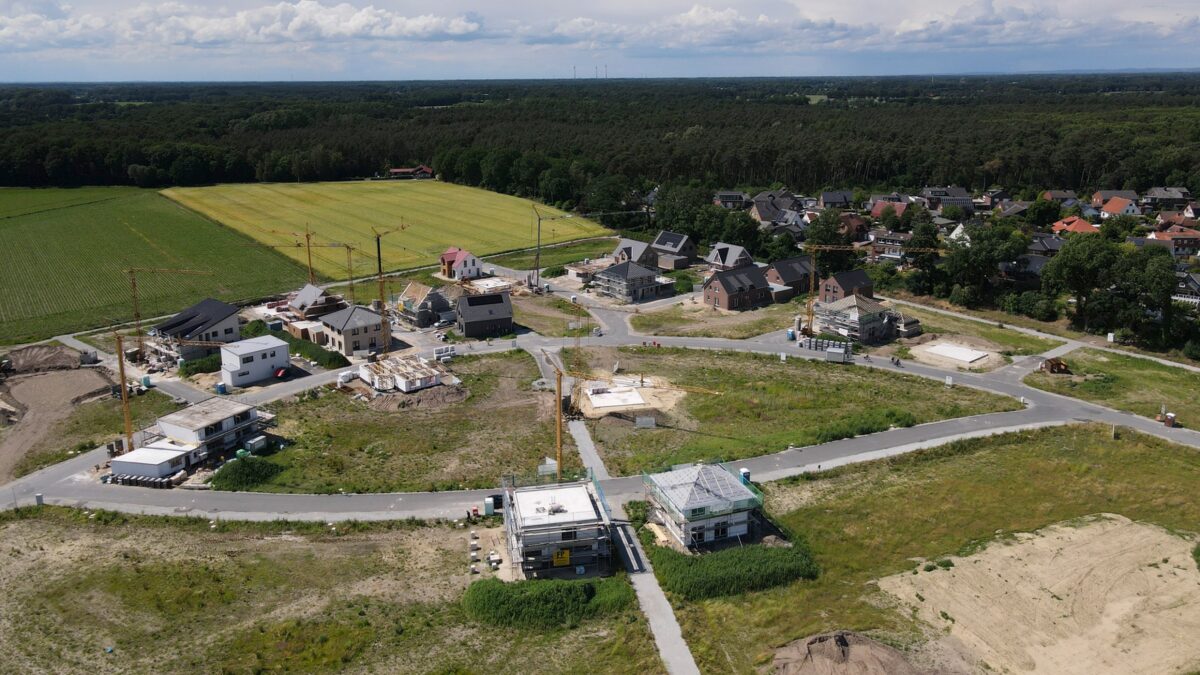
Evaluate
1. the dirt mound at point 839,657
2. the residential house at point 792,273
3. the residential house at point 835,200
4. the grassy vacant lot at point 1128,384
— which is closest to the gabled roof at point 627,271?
the residential house at point 792,273

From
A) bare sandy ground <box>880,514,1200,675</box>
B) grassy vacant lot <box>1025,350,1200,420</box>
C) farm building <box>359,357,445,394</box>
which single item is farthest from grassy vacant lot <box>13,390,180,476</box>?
grassy vacant lot <box>1025,350,1200,420</box>

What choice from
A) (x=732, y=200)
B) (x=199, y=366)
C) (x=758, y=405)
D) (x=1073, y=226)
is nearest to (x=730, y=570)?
(x=758, y=405)

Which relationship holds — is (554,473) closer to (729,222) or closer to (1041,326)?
(1041,326)

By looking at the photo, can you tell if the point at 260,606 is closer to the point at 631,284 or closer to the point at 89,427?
the point at 89,427

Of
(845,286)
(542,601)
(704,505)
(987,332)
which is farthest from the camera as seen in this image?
(845,286)

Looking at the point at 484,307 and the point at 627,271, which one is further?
the point at 627,271

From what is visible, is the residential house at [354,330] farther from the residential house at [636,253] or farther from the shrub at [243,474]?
the residential house at [636,253]

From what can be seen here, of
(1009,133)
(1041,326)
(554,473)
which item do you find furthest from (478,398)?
(1009,133)
